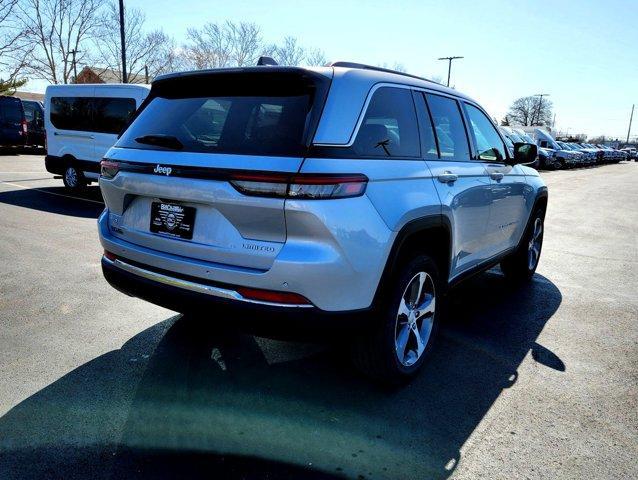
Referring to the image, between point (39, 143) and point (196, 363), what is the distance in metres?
22.6

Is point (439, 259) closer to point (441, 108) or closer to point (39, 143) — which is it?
point (441, 108)

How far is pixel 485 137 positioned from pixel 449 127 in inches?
31.4

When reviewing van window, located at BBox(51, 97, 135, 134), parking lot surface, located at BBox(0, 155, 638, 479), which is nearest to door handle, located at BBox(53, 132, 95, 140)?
van window, located at BBox(51, 97, 135, 134)

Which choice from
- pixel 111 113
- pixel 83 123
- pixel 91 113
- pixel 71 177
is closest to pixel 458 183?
pixel 111 113

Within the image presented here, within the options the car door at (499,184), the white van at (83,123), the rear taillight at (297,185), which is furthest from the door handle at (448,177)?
the white van at (83,123)

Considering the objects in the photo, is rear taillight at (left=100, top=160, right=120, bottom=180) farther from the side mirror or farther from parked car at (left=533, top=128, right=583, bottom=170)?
parked car at (left=533, top=128, right=583, bottom=170)

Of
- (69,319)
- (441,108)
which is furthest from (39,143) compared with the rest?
(441,108)

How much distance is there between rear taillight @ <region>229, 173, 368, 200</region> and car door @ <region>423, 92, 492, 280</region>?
3.13 feet

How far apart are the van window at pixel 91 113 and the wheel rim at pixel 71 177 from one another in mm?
899

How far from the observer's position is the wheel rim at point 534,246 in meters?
5.49

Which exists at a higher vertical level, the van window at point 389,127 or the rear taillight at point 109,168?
the van window at point 389,127

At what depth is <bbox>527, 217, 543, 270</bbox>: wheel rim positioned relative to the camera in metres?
5.49

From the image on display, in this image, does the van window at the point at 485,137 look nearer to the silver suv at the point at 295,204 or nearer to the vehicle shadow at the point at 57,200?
the silver suv at the point at 295,204

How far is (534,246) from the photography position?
5.66 m
